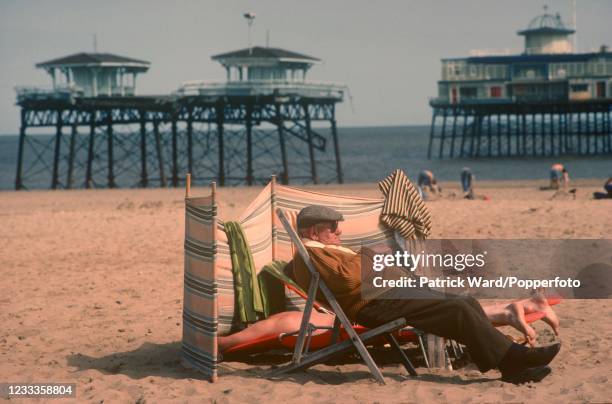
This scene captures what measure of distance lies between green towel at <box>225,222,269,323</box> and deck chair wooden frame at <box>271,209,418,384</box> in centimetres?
53

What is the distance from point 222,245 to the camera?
680 centimetres

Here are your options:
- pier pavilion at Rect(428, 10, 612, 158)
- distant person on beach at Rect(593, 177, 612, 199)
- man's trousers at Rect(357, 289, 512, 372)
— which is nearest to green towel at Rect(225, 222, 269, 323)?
man's trousers at Rect(357, 289, 512, 372)

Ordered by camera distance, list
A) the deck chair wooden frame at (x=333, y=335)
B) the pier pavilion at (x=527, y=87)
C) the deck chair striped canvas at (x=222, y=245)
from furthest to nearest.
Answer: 1. the pier pavilion at (x=527, y=87)
2. the deck chair striped canvas at (x=222, y=245)
3. the deck chair wooden frame at (x=333, y=335)

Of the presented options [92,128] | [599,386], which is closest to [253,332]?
[599,386]

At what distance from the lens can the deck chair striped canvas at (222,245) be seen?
6.25 meters

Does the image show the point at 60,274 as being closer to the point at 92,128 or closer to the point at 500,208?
the point at 500,208

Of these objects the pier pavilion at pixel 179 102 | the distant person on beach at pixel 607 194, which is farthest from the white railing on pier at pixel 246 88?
the distant person on beach at pixel 607 194

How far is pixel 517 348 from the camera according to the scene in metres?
5.86

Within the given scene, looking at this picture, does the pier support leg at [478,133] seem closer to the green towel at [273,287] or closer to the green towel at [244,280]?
the green towel at [273,287]

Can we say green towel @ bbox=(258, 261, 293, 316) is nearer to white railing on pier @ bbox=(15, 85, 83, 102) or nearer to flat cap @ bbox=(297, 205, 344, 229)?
flat cap @ bbox=(297, 205, 344, 229)

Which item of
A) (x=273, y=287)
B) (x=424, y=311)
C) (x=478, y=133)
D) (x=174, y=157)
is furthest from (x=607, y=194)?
(x=478, y=133)

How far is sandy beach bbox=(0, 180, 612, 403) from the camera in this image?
5.93m

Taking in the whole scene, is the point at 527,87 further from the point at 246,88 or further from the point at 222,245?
the point at 222,245

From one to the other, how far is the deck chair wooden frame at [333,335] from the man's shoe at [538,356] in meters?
0.71
